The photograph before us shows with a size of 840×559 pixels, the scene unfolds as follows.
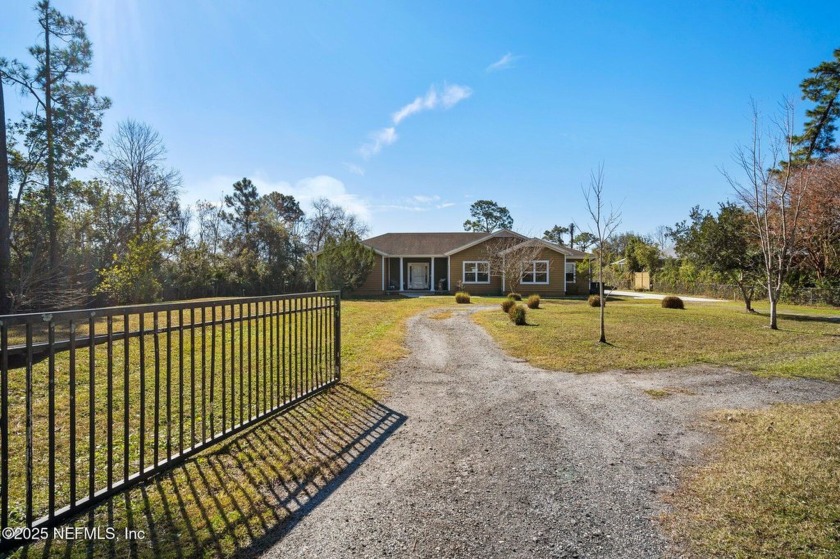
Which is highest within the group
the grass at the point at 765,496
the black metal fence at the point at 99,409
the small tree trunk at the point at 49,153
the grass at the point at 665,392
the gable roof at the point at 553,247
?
the small tree trunk at the point at 49,153

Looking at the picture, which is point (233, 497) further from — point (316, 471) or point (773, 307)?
point (773, 307)

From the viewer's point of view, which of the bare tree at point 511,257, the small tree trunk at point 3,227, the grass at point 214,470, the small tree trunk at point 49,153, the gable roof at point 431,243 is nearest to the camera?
the grass at point 214,470

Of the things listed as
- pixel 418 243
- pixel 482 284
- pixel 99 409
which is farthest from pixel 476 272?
pixel 99 409

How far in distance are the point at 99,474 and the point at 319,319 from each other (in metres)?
3.20

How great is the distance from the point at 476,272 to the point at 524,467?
26074 millimetres

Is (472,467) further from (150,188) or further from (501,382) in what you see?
(150,188)

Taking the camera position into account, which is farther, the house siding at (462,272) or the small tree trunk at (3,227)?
the house siding at (462,272)

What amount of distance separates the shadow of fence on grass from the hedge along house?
2164cm

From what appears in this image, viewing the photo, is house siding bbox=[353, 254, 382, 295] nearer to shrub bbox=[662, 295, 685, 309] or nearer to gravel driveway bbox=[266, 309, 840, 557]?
shrub bbox=[662, 295, 685, 309]

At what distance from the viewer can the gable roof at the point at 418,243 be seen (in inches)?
1249

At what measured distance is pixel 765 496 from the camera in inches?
120

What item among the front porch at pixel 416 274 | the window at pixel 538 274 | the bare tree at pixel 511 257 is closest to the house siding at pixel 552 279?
the window at pixel 538 274

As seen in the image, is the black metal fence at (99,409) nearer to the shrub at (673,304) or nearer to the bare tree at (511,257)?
the shrub at (673,304)

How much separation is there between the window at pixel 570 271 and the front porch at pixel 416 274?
8469 millimetres
